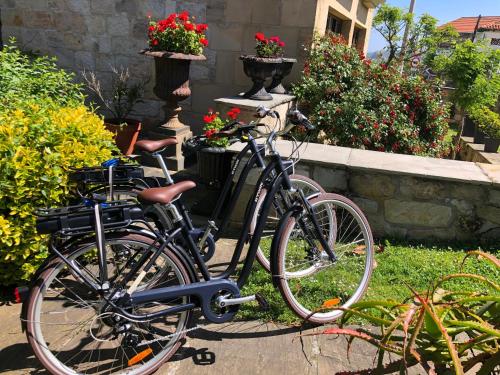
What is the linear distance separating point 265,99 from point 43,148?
2912mm

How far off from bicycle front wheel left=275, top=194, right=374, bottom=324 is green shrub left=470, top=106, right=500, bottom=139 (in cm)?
586

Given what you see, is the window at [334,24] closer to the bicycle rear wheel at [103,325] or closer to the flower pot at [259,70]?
the flower pot at [259,70]

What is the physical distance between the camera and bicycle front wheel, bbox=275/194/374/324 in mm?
2453

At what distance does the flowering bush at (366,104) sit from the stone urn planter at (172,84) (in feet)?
4.72

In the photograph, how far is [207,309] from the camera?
7.25ft

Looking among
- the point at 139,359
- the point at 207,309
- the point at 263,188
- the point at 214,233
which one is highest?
the point at 263,188

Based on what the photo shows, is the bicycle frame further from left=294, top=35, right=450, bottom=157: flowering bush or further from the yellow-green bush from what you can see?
left=294, top=35, right=450, bottom=157: flowering bush

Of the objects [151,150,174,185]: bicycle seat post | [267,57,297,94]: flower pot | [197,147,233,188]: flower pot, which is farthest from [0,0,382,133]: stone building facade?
[151,150,174,185]: bicycle seat post

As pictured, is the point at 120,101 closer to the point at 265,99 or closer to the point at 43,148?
the point at 265,99

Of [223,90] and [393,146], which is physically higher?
[223,90]

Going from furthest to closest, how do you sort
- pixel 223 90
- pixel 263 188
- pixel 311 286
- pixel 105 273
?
pixel 223 90 → pixel 311 286 → pixel 263 188 → pixel 105 273

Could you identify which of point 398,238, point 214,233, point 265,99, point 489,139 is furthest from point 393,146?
point 214,233

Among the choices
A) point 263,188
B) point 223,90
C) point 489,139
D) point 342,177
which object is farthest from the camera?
point 489,139

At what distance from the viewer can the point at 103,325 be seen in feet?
7.11
